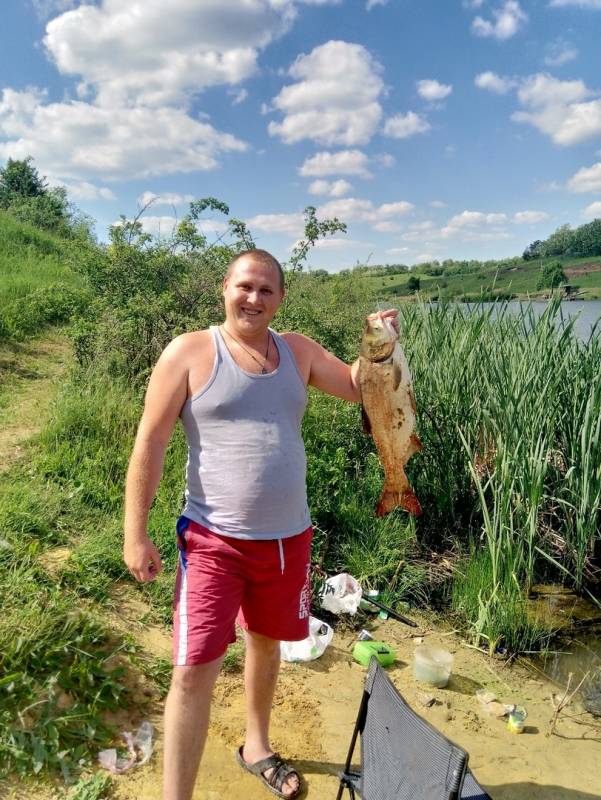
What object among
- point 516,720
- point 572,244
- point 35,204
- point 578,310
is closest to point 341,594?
point 516,720

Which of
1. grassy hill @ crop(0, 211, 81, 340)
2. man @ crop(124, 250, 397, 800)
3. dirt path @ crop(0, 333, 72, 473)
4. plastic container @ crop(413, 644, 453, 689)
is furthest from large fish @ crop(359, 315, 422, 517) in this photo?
grassy hill @ crop(0, 211, 81, 340)

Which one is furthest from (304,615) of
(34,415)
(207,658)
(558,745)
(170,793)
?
(34,415)

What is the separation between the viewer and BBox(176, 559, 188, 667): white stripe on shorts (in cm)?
196

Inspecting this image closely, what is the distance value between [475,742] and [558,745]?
18.0 inches

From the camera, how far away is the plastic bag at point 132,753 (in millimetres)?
2455

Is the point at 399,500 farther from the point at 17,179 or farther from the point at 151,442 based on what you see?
the point at 17,179

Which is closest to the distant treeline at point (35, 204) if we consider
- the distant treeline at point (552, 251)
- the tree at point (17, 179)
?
the tree at point (17, 179)

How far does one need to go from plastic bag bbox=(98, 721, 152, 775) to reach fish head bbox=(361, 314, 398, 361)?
196 cm

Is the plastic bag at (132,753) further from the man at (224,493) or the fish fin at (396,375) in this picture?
the fish fin at (396,375)

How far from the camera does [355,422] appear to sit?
5.37m

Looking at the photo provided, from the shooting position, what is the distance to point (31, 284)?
11.2 m

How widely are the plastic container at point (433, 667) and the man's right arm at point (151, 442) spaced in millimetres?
2061

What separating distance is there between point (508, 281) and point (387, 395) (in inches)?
127

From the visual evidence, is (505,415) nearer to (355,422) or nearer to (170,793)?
(355,422)
